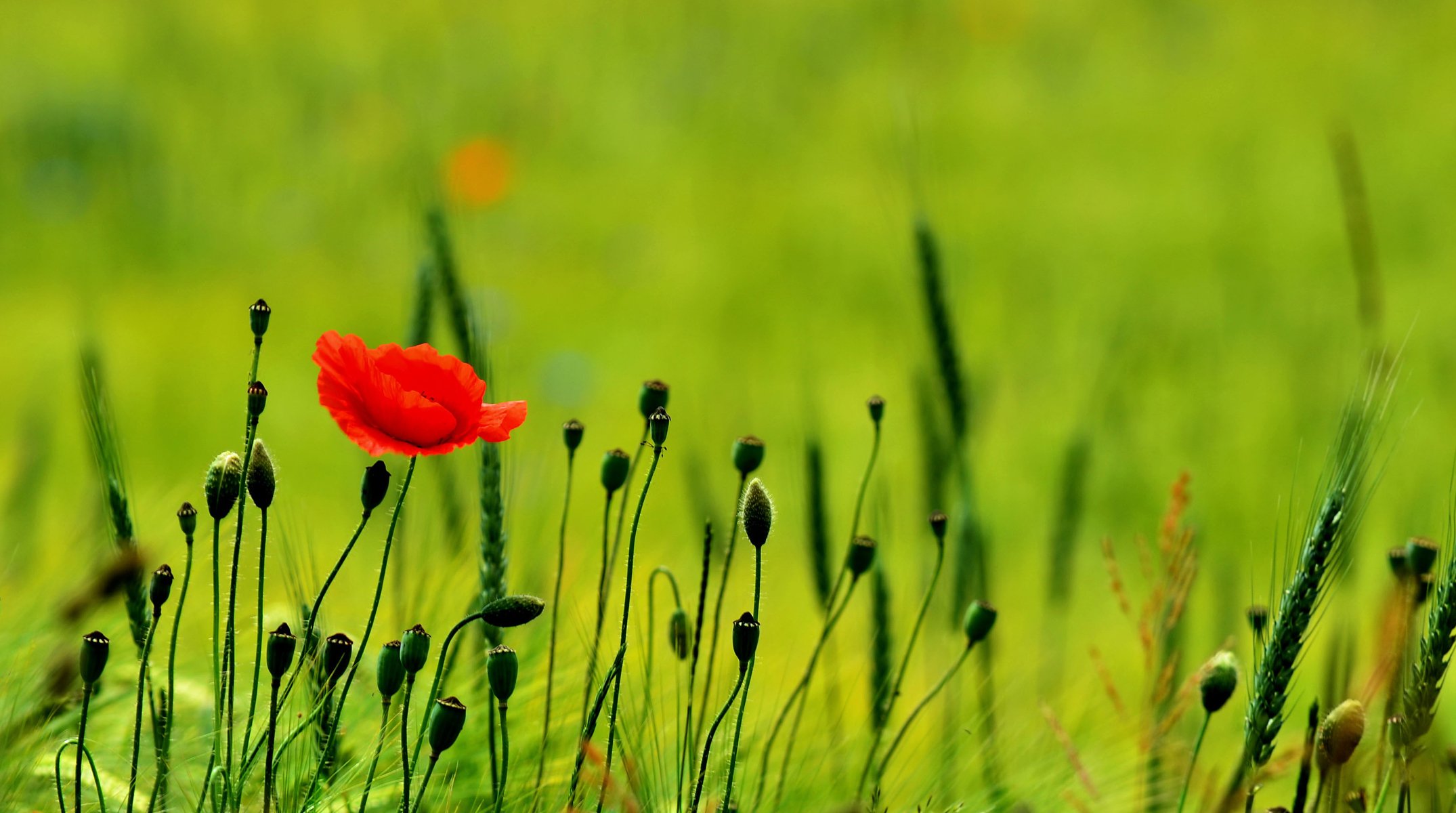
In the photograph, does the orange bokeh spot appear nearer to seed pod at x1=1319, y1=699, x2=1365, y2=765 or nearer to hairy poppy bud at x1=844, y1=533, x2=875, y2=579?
hairy poppy bud at x1=844, y1=533, x2=875, y2=579

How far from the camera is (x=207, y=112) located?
3.41 metres

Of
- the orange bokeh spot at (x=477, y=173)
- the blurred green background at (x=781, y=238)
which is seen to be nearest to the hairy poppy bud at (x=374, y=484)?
the blurred green background at (x=781, y=238)

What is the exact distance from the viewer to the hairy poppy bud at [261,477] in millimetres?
544

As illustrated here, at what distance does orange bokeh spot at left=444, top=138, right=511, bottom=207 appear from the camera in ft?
9.66

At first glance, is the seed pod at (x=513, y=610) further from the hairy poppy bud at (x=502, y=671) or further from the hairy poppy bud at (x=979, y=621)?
the hairy poppy bud at (x=979, y=621)

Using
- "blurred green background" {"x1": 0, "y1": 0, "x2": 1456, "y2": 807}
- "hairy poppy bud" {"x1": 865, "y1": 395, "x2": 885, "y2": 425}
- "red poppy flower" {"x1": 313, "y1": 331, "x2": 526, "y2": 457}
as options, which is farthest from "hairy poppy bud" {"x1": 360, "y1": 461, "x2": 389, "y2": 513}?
"blurred green background" {"x1": 0, "y1": 0, "x2": 1456, "y2": 807}

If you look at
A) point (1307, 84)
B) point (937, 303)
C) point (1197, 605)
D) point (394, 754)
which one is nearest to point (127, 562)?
point (394, 754)

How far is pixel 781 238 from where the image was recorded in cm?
295

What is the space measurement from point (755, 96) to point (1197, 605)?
176cm

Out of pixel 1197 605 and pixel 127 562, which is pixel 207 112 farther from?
pixel 127 562

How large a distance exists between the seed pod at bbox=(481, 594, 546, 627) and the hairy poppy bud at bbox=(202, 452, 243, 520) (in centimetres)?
11

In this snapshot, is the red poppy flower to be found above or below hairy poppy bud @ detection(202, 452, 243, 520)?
above

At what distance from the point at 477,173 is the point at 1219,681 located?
2.62 m

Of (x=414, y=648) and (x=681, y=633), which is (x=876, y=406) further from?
(x=414, y=648)
